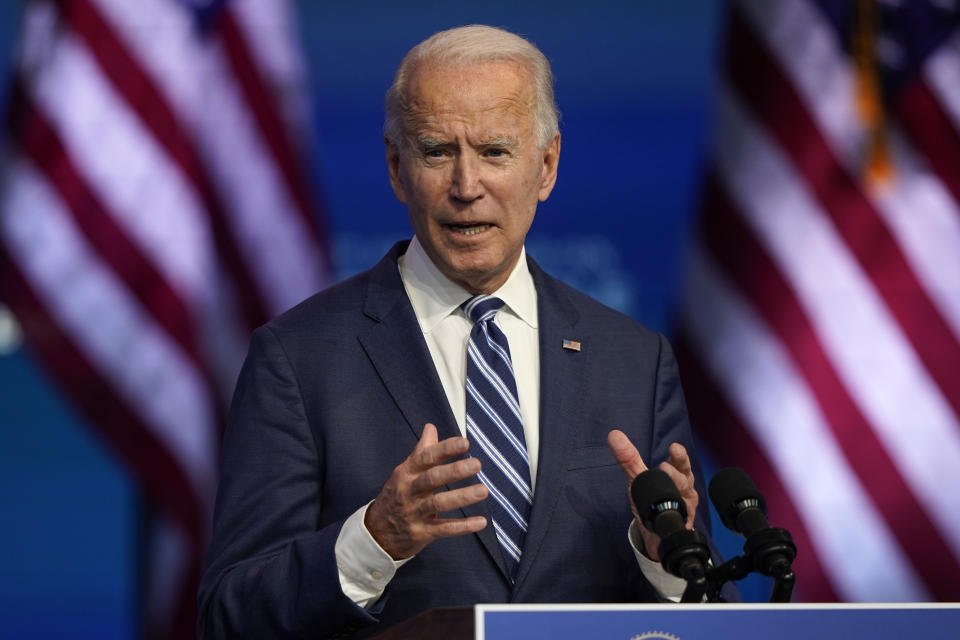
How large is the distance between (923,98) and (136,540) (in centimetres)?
309

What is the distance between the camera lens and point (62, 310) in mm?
3836

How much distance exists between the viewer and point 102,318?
3838 mm

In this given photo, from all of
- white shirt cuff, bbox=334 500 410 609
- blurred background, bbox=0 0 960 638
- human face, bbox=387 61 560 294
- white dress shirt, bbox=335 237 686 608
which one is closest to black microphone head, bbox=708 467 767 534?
white dress shirt, bbox=335 237 686 608

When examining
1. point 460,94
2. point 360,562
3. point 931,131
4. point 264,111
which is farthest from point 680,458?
point 931,131

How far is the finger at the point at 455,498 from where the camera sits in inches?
59.2

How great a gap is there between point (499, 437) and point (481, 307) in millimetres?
242

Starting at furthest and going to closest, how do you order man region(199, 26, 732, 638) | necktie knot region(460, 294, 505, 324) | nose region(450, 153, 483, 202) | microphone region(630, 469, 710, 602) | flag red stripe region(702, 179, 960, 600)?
flag red stripe region(702, 179, 960, 600) → necktie knot region(460, 294, 505, 324) → nose region(450, 153, 483, 202) → man region(199, 26, 732, 638) → microphone region(630, 469, 710, 602)

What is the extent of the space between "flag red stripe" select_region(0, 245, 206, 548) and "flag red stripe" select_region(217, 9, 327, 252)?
0.86 m

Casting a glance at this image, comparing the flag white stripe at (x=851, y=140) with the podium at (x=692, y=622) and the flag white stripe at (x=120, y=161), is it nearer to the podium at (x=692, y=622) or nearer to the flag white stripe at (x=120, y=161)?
the flag white stripe at (x=120, y=161)

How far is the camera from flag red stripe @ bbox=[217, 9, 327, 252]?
4.03 meters

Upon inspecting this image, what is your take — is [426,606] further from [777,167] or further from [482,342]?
[777,167]

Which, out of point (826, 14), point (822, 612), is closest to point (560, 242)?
point (826, 14)

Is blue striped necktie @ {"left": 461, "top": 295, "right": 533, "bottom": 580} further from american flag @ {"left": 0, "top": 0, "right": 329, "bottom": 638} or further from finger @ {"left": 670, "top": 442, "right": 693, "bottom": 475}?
american flag @ {"left": 0, "top": 0, "right": 329, "bottom": 638}

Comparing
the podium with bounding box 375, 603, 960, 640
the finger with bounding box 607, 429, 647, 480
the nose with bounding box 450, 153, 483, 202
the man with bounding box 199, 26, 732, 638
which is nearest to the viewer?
the podium with bounding box 375, 603, 960, 640
